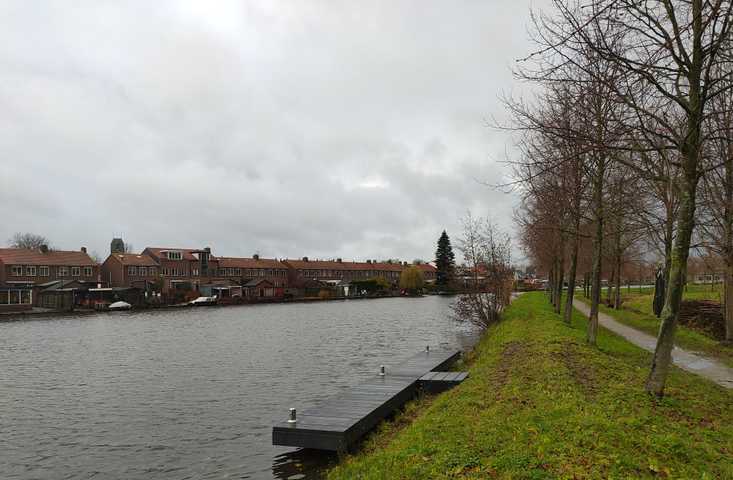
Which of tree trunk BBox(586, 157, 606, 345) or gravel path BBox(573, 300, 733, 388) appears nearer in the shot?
gravel path BBox(573, 300, 733, 388)

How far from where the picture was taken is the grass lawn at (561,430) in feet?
20.5

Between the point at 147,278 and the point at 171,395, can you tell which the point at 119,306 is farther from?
the point at 171,395

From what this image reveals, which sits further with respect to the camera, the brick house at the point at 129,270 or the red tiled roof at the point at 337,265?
the red tiled roof at the point at 337,265

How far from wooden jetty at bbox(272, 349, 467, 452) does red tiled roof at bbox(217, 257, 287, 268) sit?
86.9 meters

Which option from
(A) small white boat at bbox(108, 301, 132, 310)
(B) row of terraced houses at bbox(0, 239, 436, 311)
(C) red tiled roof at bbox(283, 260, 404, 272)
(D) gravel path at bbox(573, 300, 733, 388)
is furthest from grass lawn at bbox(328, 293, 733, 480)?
(C) red tiled roof at bbox(283, 260, 404, 272)

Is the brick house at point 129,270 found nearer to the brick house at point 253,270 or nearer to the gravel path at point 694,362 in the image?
the brick house at point 253,270

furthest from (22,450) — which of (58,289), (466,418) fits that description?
Result: (58,289)

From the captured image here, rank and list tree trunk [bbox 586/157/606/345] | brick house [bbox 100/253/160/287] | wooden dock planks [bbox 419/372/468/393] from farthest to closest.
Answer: brick house [bbox 100/253/160/287] → tree trunk [bbox 586/157/606/345] → wooden dock planks [bbox 419/372/468/393]

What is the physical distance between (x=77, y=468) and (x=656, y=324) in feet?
82.3

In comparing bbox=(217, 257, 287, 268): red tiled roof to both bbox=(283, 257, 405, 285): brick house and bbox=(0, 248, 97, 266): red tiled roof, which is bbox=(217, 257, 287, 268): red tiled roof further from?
bbox=(0, 248, 97, 266): red tiled roof

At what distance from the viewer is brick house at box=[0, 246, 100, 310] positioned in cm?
6831

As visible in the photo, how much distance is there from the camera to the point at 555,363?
11.8 meters

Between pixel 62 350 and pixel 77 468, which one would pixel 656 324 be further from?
pixel 62 350

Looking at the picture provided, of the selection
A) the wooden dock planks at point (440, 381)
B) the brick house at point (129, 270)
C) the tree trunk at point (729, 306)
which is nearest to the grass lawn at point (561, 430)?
the wooden dock planks at point (440, 381)
